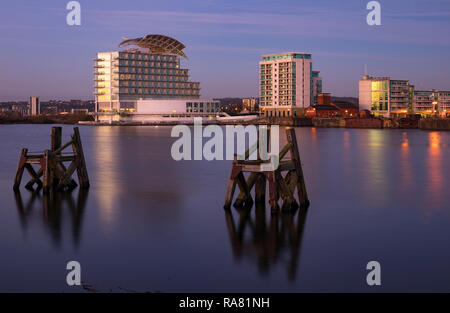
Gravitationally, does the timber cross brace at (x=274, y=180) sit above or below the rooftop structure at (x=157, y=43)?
below

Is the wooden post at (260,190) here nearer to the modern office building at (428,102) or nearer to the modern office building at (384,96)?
the modern office building at (384,96)

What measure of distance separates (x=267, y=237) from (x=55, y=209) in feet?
26.5

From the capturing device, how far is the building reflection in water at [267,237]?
12409mm

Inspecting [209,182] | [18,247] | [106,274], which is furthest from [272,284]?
[209,182]

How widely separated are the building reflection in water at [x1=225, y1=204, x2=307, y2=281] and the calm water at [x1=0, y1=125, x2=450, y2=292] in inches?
1.1

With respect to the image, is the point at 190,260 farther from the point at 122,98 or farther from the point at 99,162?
the point at 122,98

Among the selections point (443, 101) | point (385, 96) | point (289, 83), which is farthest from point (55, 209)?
point (443, 101)

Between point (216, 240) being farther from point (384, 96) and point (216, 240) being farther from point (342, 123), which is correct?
point (384, 96)

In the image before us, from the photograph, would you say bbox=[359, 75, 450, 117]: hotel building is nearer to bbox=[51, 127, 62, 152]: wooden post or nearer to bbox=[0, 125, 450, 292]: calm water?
bbox=[0, 125, 450, 292]: calm water

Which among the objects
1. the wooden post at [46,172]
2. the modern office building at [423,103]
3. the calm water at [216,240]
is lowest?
the calm water at [216,240]

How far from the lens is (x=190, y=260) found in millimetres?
12430

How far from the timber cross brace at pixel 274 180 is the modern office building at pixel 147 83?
6188 inches

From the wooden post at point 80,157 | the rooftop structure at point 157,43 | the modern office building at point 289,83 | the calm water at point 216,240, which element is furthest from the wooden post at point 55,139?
the rooftop structure at point 157,43

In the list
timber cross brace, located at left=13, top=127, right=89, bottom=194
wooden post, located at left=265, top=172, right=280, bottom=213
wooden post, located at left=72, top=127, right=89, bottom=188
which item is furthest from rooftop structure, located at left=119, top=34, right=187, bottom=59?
wooden post, located at left=265, top=172, right=280, bottom=213
